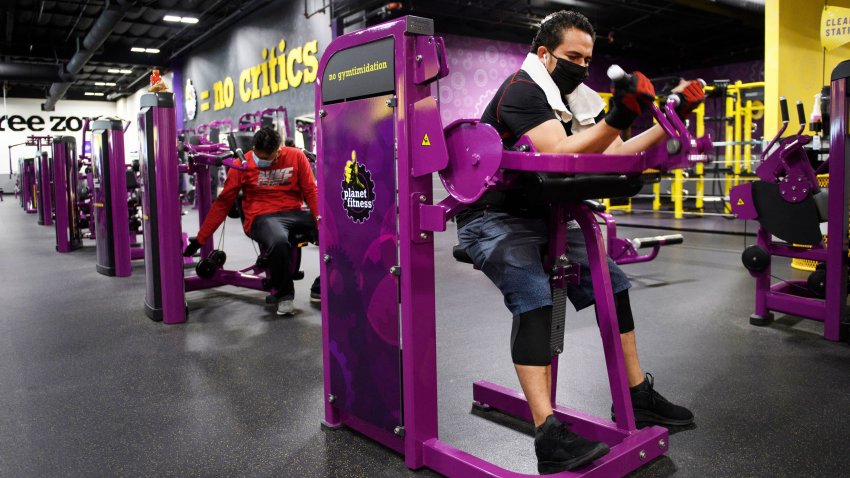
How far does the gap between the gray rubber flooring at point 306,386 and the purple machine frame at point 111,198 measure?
1009mm

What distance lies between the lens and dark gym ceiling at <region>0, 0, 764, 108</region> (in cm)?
1005

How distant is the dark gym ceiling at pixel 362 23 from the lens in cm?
1005

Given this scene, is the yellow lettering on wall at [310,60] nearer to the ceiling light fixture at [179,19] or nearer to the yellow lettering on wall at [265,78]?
the yellow lettering on wall at [265,78]

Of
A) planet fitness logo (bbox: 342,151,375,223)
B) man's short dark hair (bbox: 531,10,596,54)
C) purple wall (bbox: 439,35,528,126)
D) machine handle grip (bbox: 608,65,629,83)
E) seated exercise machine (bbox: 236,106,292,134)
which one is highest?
purple wall (bbox: 439,35,528,126)

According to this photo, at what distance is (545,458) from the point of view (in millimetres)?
1623

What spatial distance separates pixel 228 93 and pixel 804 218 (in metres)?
13.5

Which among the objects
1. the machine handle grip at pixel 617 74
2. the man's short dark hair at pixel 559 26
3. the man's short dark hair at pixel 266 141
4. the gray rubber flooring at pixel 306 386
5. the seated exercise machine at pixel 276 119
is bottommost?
the gray rubber flooring at pixel 306 386

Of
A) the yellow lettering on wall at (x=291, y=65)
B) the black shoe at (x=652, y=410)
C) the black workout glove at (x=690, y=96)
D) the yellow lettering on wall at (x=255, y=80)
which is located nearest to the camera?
the black workout glove at (x=690, y=96)

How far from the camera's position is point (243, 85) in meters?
13.6

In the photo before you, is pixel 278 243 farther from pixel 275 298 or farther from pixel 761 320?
pixel 761 320

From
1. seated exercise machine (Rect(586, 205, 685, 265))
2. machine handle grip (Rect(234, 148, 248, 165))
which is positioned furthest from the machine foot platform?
machine handle grip (Rect(234, 148, 248, 165))

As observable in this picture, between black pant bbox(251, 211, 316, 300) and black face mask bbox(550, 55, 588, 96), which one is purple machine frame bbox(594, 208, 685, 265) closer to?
black pant bbox(251, 211, 316, 300)

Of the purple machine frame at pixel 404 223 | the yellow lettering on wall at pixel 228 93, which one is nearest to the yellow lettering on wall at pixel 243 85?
the yellow lettering on wall at pixel 228 93

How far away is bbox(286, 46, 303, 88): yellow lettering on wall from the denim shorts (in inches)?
396
